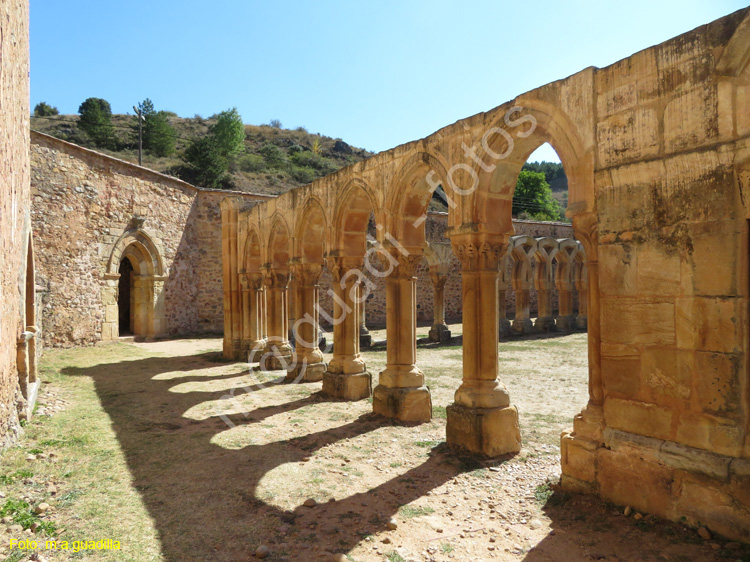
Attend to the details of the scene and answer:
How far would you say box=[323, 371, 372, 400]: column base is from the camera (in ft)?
24.2

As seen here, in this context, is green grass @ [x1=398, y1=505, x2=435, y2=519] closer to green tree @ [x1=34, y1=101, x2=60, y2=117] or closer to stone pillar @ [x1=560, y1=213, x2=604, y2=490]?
stone pillar @ [x1=560, y1=213, x2=604, y2=490]

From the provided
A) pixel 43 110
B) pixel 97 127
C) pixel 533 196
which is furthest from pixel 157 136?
pixel 533 196

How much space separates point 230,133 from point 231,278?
3288cm

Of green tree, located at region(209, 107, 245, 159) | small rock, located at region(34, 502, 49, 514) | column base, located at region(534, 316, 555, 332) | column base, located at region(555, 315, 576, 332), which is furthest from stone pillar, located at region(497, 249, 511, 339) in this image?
green tree, located at region(209, 107, 245, 159)

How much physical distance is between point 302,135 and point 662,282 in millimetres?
54208

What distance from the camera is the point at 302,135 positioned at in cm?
5400

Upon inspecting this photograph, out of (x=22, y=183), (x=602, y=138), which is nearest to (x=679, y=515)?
(x=602, y=138)

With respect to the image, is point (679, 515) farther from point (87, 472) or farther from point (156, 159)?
point (156, 159)

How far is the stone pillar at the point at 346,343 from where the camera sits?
Result: 743 centimetres

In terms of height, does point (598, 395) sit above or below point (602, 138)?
below

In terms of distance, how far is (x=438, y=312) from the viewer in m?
15.6

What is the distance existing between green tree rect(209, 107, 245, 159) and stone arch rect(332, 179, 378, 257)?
34.4 meters

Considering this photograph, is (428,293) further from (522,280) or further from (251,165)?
(251,165)

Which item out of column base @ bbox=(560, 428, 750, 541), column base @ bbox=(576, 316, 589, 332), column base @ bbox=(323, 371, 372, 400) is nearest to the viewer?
column base @ bbox=(560, 428, 750, 541)
